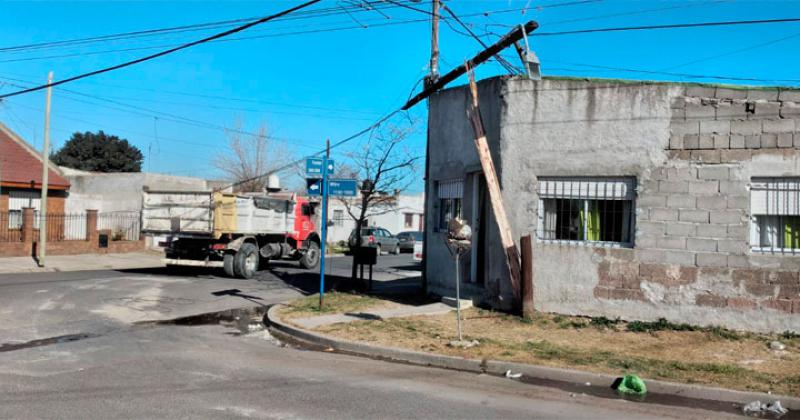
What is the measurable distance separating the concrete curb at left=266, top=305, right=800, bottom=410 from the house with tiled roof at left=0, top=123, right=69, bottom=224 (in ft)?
66.3

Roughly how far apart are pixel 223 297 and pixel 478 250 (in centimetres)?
599

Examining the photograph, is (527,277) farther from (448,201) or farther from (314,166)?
(314,166)

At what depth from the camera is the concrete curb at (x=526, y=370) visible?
6852 mm

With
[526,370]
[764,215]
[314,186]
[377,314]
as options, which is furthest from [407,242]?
[526,370]

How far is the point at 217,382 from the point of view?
269 inches

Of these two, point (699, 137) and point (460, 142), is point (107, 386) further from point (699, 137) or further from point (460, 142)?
point (699, 137)

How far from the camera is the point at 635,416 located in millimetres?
6207

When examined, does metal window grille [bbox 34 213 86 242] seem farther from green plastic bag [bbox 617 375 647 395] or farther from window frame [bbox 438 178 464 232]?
green plastic bag [bbox 617 375 647 395]

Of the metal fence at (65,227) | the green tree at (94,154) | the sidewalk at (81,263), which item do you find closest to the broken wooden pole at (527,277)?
the sidewalk at (81,263)

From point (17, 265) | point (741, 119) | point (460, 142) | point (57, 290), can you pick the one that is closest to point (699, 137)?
point (741, 119)

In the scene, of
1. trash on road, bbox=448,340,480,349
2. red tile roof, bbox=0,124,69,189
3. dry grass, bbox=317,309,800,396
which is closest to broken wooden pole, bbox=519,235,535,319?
dry grass, bbox=317,309,800,396

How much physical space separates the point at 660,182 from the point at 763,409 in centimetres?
457

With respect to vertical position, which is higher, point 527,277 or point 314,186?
point 314,186

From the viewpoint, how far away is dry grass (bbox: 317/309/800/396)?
302 inches
